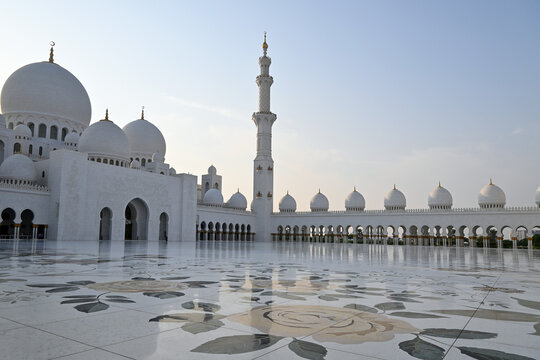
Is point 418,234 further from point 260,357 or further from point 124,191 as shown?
point 260,357

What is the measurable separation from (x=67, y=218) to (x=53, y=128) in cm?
902

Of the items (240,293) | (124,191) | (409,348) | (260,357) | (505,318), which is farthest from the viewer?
(124,191)

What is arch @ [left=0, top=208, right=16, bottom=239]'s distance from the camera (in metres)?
21.5

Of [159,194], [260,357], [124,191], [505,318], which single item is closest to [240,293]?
[260,357]

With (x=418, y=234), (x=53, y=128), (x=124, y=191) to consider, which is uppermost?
(x=53, y=128)

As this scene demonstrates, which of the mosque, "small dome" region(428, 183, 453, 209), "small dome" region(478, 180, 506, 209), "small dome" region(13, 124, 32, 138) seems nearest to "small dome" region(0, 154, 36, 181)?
the mosque

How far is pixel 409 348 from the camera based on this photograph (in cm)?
184

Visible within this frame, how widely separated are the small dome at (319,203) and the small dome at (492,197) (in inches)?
521

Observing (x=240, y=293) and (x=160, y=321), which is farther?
(x=240, y=293)

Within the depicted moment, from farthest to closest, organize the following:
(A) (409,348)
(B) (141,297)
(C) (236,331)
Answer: (B) (141,297)
(C) (236,331)
(A) (409,348)

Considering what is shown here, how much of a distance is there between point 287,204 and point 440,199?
14087 mm

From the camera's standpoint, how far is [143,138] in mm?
32062

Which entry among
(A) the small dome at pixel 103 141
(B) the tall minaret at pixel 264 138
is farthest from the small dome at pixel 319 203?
(A) the small dome at pixel 103 141

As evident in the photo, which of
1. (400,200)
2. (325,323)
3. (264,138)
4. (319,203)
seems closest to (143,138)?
(264,138)
